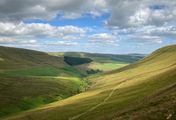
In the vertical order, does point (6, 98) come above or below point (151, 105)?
below

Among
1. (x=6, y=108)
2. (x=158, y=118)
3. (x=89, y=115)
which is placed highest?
(x=158, y=118)

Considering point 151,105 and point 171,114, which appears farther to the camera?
point 151,105

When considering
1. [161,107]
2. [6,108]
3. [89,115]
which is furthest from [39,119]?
[6,108]

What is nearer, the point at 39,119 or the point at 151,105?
the point at 151,105

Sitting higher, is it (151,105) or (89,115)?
(151,105)

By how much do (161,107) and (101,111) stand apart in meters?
34.9

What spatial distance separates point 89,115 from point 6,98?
11899cm

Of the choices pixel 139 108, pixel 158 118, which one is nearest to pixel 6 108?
pixel 139 108

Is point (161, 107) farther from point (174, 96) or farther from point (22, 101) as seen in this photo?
point (22, 101)

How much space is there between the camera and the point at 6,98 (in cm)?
19775

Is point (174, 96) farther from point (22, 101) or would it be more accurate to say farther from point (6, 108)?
point (22, 101)

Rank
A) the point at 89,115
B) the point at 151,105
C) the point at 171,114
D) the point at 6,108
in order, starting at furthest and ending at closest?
1. the point at 6,108
2. the point at 89,115
3. the point at 151,105
4. the point at 171,114

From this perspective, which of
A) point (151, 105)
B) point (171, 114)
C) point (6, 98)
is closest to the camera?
point (171, 114)

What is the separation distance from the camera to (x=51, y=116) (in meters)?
105
